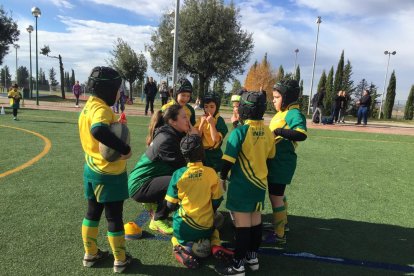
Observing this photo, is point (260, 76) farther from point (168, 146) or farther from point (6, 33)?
point (168, 146)

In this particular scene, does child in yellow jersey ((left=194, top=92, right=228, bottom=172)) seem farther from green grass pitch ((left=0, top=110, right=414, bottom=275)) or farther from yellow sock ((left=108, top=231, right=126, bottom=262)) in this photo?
yellow sock ((left=108, top=231, right=126, bottom=262))

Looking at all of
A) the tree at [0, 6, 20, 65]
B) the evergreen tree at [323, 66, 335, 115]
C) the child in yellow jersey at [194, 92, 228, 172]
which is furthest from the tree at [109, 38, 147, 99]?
the child in yellow jersey at [194, 92, 228, 172]

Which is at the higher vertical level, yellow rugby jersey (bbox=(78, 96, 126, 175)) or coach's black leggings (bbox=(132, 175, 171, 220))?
yellow rugby jersey (bbox=(78, 96, 126, 175))

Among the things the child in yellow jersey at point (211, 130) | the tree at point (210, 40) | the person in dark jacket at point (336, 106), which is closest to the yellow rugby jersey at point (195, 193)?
the child in yellow jersey at point (211, 130)

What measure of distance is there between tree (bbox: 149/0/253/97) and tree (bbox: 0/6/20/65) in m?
16.1

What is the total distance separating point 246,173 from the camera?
330 centimetres

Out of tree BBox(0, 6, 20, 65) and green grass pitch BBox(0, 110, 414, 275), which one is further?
tree BBox(0, 6, 20, 65)

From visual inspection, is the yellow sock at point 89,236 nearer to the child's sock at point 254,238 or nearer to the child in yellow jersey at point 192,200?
the child in yellow jersey at point 192,200

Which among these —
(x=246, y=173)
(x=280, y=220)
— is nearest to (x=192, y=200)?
(x=246, y=173)

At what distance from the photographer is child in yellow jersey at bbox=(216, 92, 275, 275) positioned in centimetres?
324

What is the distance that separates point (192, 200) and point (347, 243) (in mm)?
2040

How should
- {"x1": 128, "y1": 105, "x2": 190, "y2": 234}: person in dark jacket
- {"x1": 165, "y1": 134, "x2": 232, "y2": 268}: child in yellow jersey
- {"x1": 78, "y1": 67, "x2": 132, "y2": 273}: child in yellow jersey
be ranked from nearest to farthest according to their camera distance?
{"x1": 78, "y1": 67, "x2": 132, "y2": 273}: child in yellow jersey → {"x1": 165, "y1": 134, "x2": 232, "y2": 268}: child in yellow jersey → {"x1": 128, "y1": 105, "x2": 190, "y2": 234}: person in dark jacket

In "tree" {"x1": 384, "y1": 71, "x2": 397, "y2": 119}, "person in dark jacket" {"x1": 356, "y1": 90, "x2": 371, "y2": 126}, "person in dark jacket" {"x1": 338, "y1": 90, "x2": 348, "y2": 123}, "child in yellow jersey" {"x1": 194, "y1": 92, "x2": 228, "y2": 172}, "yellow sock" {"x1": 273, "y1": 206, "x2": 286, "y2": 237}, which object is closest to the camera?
"yellow sock" {"x1": 273, "y1": 206, "x2": 286, "y2": 237}

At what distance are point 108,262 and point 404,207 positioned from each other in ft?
14.9
